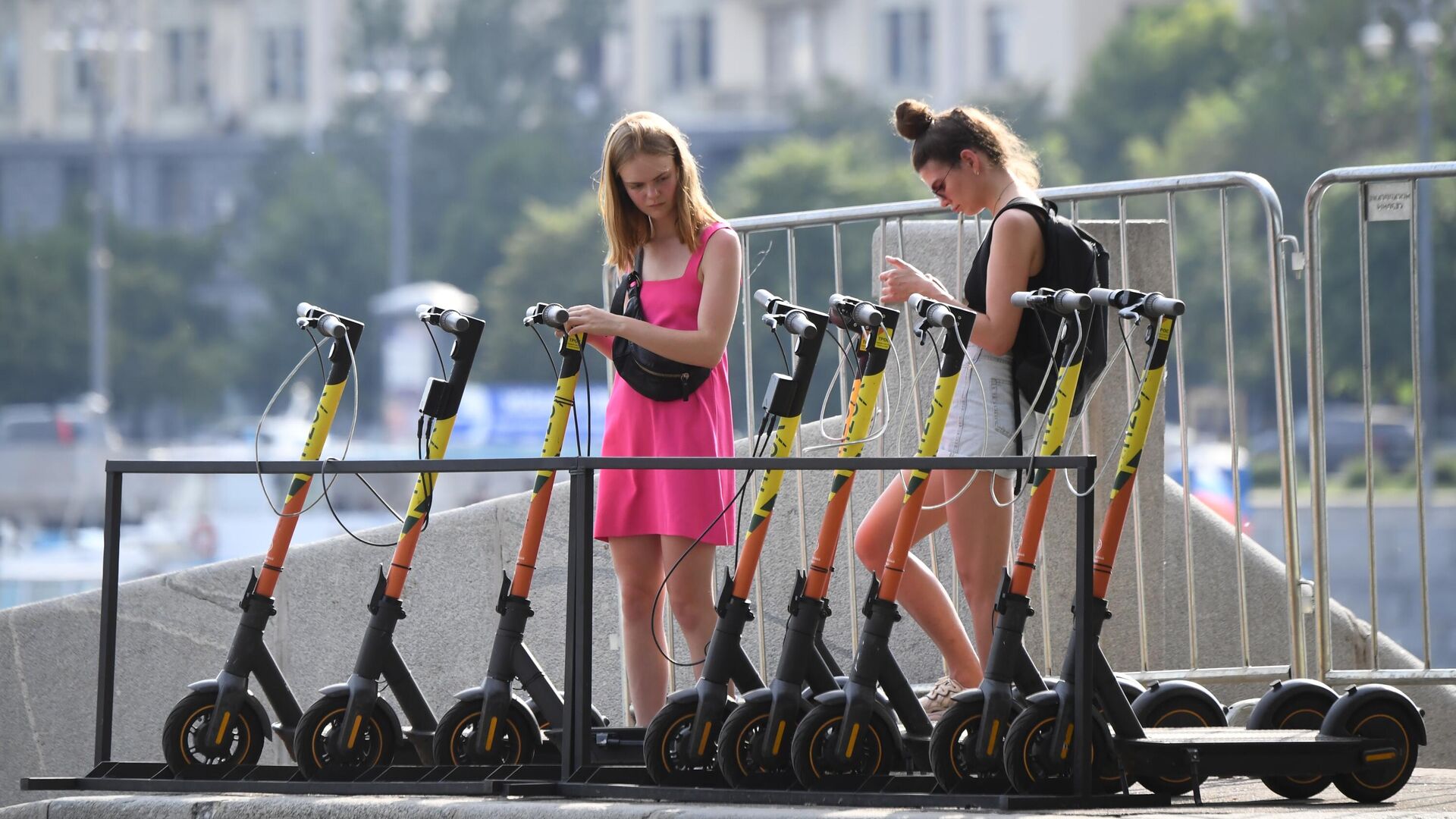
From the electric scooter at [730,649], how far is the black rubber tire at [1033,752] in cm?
65

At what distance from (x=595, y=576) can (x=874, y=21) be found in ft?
228

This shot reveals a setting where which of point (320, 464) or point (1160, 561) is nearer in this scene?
point (320, 464)

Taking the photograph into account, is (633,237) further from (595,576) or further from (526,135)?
(526,135)

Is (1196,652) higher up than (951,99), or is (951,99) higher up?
(951,99)

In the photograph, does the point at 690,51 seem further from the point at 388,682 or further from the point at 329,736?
the point at 329,736

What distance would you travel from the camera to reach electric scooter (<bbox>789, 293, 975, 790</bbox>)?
4211mm

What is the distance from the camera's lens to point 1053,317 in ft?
15.6

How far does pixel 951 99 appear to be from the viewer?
240 feet

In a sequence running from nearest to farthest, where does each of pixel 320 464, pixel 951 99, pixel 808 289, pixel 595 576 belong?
pixel 320 464 < pixel 595 576 < pixel 808 289 < pixel 951 99

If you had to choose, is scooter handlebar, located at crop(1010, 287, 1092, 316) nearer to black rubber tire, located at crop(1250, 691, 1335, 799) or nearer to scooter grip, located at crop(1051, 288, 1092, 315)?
scooter grip, located at crop(1051, 288, 1092, 315)

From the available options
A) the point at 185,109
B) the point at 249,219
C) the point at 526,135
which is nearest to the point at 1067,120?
the point at 526,135

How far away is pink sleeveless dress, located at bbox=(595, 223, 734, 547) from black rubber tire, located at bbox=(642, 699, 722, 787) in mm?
483

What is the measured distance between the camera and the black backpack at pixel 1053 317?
4648 mm

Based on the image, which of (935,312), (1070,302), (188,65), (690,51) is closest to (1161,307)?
(1070,302)
